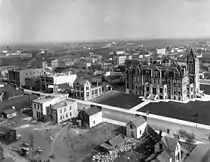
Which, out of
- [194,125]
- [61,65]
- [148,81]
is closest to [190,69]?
[148,81]

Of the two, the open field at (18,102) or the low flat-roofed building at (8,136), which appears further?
the open field at (18,102)

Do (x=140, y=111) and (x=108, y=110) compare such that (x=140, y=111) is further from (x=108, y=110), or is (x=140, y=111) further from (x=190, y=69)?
(x=190, y=69)

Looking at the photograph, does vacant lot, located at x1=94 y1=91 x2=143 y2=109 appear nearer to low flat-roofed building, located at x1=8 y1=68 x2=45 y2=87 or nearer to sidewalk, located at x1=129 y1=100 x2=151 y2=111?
sidewalk, located at x1=129 y1=100 x2=151 y2=111

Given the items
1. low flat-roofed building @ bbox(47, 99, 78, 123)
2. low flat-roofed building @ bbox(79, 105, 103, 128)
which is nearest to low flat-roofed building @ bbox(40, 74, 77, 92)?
low flat-roofed building @ bbox(47, 99, 78, 123)

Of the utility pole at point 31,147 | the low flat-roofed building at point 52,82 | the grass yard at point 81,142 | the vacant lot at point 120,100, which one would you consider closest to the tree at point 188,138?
the grass yard at point 81,142

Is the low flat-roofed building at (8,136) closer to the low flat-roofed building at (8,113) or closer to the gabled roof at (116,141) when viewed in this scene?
the low flat-roofed building at (8,113)

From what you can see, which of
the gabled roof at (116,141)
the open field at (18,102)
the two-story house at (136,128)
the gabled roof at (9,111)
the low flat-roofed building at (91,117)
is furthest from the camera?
the open field at (18,102)

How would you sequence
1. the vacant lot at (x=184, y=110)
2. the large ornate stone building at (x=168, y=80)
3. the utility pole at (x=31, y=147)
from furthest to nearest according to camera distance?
1. the large ornate stone building at (x=168, y=80)
2. the vacant lot at (x=184, y=110)
3. the utility pole at (x=31, y=147)
